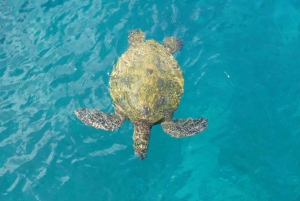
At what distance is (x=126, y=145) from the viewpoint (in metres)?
8.95

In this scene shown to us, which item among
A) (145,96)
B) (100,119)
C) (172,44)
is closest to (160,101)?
(145,96)

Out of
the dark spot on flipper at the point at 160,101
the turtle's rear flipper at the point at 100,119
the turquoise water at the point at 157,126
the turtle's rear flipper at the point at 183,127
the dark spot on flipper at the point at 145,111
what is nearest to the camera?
the dark spot on flipper at the point at 145,111

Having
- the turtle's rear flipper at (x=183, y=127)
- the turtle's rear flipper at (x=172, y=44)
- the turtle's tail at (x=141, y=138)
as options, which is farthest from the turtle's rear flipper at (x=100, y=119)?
the turtle's rear flipper at (x=172, y=44)

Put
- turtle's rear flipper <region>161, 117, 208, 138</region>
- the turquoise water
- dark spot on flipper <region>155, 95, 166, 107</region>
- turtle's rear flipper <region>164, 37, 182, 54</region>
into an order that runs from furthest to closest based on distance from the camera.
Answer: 1. the turquoise water
2. turtle's rear flipper <region>164, 37, 182, 54</region>
3. turtle's rear flipper <region>161, 117, 208, 138</region>
4. dark spot on flipper <region>155, 95, 166, 107</region>

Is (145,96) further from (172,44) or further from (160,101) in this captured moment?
(172,44)

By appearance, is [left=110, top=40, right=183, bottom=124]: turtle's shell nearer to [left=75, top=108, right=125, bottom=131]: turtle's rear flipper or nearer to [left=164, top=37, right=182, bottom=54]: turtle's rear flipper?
[left=75, top=108, right=125, bottom=131]: turtle's rear flipper

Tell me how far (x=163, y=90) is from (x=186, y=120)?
1.21m

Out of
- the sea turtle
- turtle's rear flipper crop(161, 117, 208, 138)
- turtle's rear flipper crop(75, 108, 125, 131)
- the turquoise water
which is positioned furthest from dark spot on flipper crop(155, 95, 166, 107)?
the turquoise water

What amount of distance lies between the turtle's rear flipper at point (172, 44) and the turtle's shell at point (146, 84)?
76 cm

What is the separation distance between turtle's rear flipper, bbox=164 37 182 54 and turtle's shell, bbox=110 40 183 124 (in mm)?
761

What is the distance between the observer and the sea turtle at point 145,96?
7.35 m

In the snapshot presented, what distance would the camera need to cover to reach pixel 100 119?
8047 millimetres

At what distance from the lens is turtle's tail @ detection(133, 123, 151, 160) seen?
7.73 m

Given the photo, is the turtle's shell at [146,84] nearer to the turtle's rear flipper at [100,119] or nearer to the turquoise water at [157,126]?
the turtle's rear flipper at [100,119]
